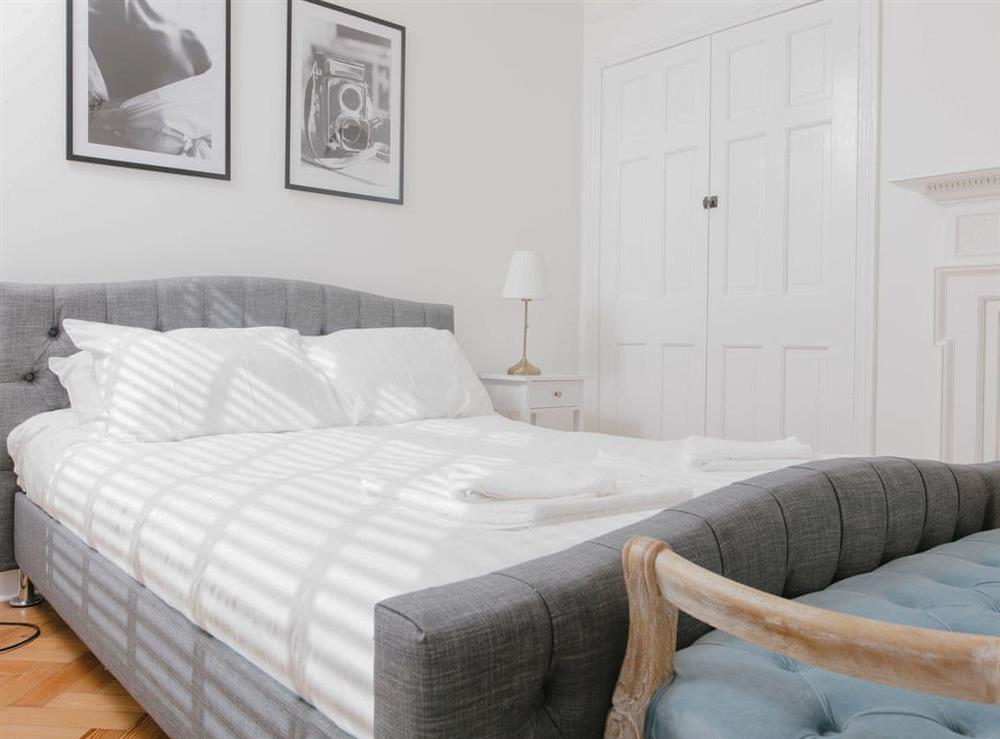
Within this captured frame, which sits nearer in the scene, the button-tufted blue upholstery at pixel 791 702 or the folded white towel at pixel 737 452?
the button-tufted blue upholstery at pixel 791 702

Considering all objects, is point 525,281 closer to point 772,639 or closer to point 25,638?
point 25,638

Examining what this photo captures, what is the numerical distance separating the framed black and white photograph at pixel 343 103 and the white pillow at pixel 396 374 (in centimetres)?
73

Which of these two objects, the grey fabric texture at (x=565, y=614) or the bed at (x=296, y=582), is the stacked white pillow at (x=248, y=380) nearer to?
the bed at (x=296, y=582)

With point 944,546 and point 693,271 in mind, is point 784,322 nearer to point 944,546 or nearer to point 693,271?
point 693,271

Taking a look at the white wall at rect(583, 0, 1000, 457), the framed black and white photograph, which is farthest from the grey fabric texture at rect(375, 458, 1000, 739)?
the framed black and white photograph

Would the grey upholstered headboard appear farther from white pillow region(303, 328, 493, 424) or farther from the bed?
white pillow region(303, 328, 493, 424)

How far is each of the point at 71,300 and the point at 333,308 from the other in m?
0.93

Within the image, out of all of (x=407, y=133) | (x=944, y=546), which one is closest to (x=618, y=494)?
(x=944, y=546)

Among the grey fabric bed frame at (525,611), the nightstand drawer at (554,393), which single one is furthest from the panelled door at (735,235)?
the grey fabric bed frame at (525,611)

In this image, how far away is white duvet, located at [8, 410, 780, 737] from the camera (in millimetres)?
987

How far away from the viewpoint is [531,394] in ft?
11.2

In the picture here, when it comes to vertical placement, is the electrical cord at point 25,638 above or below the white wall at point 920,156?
below

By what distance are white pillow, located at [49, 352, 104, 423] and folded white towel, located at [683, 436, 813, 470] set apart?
1.67m

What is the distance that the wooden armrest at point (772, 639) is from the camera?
57 cm
